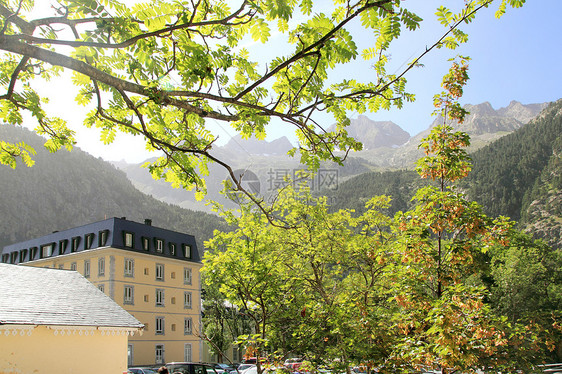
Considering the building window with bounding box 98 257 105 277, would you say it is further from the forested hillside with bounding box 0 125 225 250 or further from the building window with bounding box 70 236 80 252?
the forested hillside with bounding box 0 125 225 250

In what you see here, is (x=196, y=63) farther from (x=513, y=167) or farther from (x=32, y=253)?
(x=513, y=167)

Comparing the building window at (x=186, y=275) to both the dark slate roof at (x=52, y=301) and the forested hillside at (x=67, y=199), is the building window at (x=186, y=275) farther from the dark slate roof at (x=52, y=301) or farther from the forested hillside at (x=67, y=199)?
the forested hillside at (x=67, y=199)

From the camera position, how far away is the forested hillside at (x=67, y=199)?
430 feet

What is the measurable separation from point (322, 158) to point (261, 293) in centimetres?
468

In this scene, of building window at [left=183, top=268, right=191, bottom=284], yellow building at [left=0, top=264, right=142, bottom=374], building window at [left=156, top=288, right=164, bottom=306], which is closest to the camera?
yellow building at [left=0, top=264, right=142, bottom=374]

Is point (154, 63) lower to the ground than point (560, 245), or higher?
lower

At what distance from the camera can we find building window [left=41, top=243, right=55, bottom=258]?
4759 cm

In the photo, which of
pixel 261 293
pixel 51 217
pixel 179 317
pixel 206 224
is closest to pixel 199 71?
pixel 261 293

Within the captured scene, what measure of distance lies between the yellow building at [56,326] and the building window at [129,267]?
84.9ft

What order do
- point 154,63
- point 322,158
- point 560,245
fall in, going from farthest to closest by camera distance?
1. point 560,245
2. point 322,158
3. point 154,63

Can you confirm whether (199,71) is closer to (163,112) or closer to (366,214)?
(163,112)

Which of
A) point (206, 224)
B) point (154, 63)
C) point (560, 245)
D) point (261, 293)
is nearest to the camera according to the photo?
point (154, 63)

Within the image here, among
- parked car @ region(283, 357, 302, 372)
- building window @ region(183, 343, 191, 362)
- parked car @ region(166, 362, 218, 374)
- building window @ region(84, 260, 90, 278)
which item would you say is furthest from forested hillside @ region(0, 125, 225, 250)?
parked car @ region(283, 357, 302, 372)

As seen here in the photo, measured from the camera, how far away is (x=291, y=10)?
144 inches
